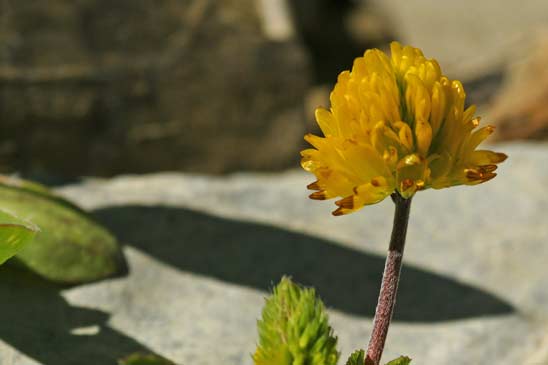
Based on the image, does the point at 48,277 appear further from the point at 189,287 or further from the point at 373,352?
the point at 373,352

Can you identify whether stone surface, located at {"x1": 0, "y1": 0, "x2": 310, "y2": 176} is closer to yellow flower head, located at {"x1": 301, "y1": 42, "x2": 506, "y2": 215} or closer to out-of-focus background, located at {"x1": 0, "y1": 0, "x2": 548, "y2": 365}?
out-of-focus background, located at {"x1": 0, "y1": 0, "x2": 548, "y2": 365}

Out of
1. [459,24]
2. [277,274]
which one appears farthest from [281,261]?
[459,24]

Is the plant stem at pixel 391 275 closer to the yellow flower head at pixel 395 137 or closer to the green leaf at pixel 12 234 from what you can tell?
the yellow flower head at pixel 395 137

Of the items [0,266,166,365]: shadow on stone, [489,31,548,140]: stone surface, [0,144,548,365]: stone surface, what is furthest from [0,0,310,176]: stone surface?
[0,266,166,365]: shadow on stone

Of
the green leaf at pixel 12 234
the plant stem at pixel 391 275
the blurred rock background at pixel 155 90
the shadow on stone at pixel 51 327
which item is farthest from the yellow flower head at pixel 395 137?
the blurred rock background at pixel 155 90

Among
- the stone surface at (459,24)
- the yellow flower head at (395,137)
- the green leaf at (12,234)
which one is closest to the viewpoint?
the yellow flower head at (395,137)

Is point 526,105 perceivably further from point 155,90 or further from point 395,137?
point 395,137
